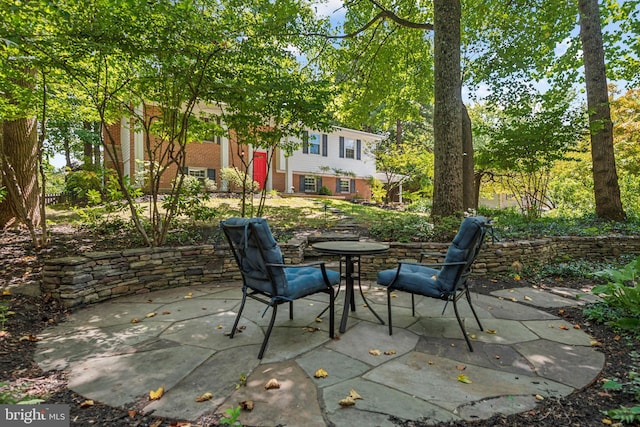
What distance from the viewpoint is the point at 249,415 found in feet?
5.71

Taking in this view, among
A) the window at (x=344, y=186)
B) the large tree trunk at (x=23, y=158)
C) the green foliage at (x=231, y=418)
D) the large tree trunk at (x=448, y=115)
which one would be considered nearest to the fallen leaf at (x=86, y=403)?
the green foliage at (x=231, y=418)

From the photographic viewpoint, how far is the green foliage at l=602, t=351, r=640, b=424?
1694mm

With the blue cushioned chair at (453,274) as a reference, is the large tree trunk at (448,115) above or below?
above

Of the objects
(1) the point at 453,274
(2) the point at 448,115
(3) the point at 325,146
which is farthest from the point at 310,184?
(1) the point at 453,274

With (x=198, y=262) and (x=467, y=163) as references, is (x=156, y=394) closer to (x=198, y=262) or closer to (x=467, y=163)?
(x=198, y=262)

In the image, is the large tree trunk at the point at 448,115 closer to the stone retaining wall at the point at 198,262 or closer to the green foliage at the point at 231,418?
the stone retaining wall at the point at 198,262

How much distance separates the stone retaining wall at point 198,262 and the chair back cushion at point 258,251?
2.17 meters

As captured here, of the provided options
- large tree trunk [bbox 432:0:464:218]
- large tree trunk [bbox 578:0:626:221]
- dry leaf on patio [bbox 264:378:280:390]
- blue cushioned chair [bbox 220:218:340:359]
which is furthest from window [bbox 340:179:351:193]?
dry leaf on patio [bbox 264:378:280:390]

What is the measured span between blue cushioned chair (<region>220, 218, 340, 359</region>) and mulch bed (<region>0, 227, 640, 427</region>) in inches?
40.6

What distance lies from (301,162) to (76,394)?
1752 cm

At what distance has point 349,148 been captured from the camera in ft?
69.5

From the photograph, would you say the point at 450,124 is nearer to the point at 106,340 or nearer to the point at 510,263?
the point at 510,263

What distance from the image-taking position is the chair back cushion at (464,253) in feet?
9.19

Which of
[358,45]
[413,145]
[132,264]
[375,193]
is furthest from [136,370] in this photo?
[413,145]
